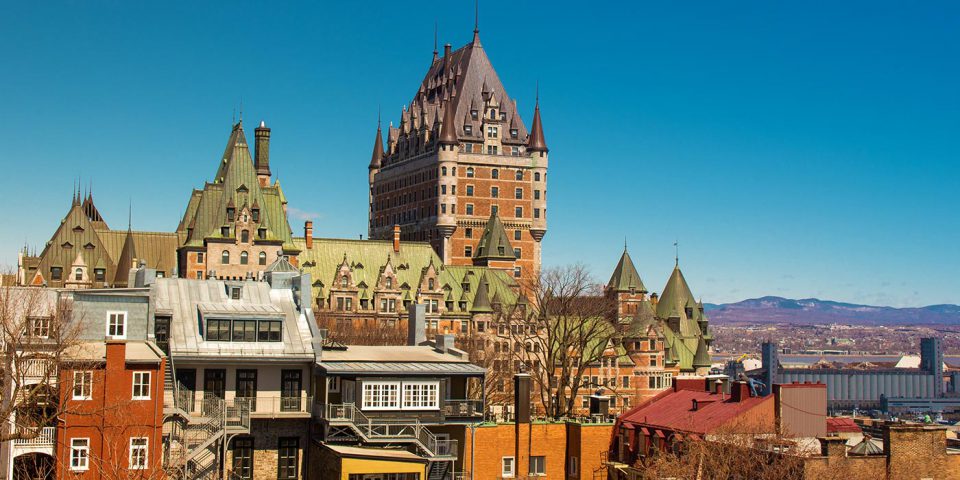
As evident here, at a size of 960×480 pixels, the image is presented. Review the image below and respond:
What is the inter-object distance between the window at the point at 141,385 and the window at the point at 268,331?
294 inches

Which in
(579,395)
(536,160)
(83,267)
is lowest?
(579,395)

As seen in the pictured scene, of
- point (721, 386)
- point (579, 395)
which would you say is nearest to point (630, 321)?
point (579, 395)

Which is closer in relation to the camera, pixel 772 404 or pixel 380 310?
pixel 772 404

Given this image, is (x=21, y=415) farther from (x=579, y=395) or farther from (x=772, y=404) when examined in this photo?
(x=579, y=395)

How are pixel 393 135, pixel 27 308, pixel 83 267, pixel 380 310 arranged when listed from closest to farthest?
pixel 27 308
pixel 83 267
pixel 380 310
pixel 393 135

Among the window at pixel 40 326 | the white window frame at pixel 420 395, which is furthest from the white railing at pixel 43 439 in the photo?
the white window frame at pixel 420 395

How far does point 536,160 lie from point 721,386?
115 meters

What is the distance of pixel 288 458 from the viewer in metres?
59.2

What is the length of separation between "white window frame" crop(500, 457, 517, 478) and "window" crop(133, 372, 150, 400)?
15.6 metres

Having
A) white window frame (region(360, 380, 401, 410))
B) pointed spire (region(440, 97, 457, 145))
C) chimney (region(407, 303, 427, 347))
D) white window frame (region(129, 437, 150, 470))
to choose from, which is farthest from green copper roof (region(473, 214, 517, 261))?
white window frame (region(129, 437, 150, 470))

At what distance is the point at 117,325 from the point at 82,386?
583 centimetres

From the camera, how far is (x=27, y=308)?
55906 mm

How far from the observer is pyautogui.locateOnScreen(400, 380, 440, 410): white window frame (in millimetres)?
59344

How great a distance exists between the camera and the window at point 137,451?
171ft
